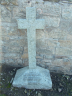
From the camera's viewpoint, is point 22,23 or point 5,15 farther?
point 5,15

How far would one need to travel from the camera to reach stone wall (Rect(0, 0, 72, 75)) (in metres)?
2.20

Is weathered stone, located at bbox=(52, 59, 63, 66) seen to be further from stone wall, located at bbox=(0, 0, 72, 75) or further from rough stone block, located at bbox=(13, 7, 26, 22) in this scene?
rough stone block, located at bbox=(13, 7, 26, 22)

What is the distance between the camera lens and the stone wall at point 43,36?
86.7 inches

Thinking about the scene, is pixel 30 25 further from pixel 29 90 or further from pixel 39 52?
pixel 29 90

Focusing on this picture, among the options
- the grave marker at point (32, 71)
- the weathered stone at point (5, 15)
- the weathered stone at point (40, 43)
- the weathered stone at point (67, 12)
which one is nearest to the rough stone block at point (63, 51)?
the weathered stone at point (40, 43)

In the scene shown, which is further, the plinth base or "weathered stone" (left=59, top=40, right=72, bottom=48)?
"weathered stone" (left=59, top=40, right=72, bottom=48)

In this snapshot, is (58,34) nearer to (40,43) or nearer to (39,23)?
(40,43)

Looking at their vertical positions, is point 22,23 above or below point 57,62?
above

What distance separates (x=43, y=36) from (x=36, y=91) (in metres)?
1.27

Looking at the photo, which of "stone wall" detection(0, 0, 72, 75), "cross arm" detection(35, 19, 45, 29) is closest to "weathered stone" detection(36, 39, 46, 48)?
"stone wall" detection(0, 0, 72, 75)

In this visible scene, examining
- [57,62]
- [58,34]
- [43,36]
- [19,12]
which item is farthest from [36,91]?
[19,12]

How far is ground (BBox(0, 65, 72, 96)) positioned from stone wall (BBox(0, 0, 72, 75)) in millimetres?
204

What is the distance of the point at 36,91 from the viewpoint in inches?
86.0

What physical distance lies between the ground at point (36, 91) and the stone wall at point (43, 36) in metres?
0.20
